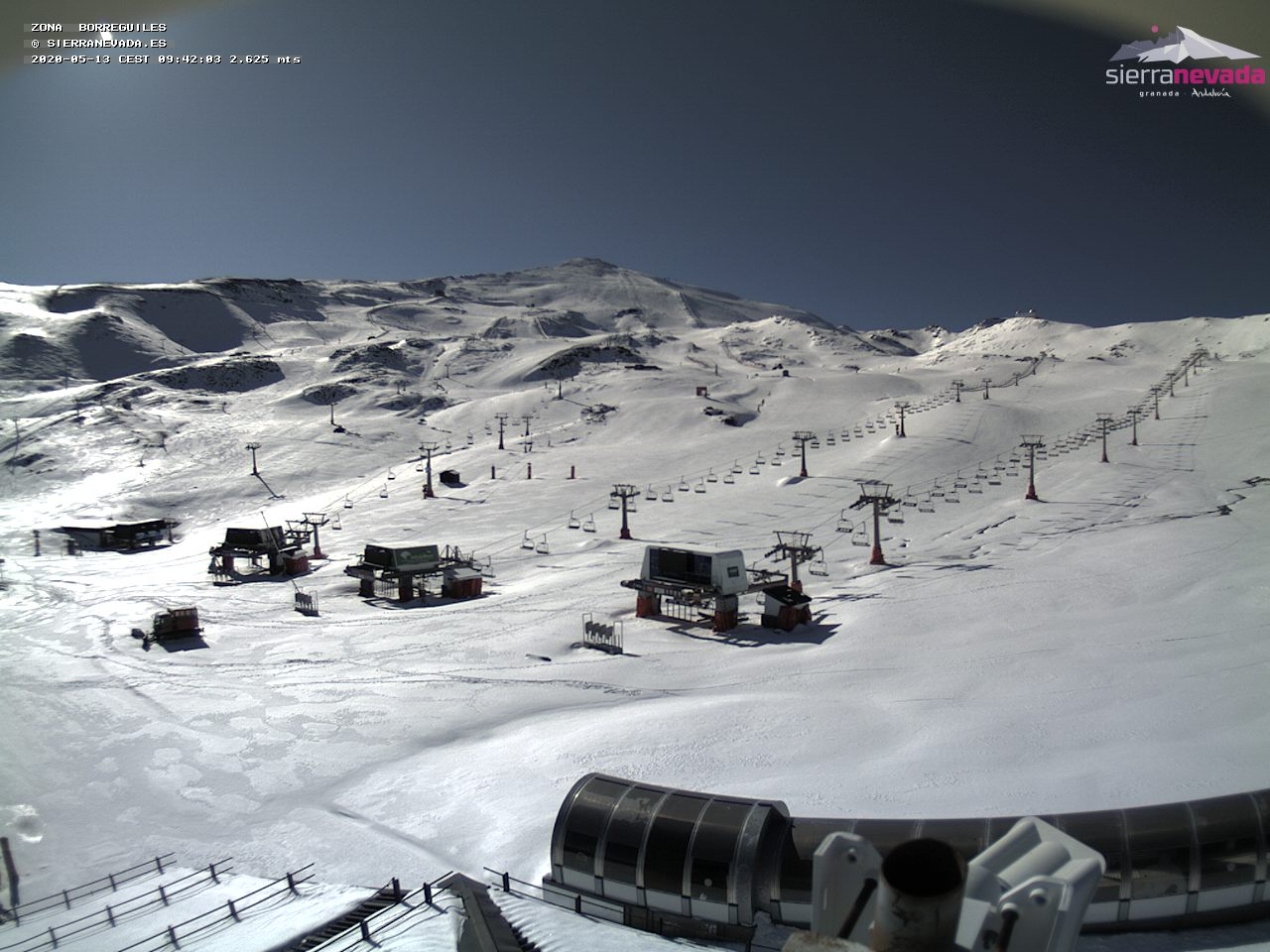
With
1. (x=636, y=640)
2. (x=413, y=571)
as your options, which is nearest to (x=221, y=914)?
(x=636, y=640)

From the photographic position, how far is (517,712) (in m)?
21.1

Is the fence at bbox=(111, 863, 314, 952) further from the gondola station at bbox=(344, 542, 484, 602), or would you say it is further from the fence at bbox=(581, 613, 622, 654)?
the gondola station at bbox=(344, 542, 484, 602)

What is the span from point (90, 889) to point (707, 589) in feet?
66.3

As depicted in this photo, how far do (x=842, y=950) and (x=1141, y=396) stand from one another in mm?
83764

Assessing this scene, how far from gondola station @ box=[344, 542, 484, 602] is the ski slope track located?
122 cm

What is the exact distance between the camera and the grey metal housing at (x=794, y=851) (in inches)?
404

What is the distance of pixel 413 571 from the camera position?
36531 mm

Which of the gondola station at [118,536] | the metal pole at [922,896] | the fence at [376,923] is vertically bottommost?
the gondola station at [118,536]

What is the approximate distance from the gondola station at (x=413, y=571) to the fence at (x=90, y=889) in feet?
72.2

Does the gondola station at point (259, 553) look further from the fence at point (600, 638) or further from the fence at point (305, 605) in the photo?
the fence at point (600, 638)

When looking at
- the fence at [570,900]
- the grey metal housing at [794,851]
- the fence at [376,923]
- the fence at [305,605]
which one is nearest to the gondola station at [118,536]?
the fence at [305,605]

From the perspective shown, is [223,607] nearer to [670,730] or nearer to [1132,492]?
[670,730]

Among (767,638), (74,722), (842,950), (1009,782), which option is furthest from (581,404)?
(842,950)

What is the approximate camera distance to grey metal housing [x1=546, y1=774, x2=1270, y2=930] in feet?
33.7
